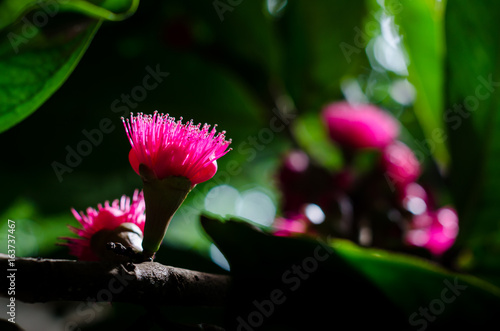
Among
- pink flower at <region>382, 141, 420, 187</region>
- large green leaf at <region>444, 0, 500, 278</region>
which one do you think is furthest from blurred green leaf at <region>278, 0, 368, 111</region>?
large green leaf at <region>444, 0, 500, 278</region>

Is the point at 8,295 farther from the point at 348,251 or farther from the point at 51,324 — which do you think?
the point at 51,324

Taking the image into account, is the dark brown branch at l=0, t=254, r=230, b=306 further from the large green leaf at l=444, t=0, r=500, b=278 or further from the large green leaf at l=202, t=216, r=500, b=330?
the large green leaf at l=444, t=0, r=500, b=278

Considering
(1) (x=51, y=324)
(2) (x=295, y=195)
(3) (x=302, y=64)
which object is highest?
(3) (x=302, y=64)

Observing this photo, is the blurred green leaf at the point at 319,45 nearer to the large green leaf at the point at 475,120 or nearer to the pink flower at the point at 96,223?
the large green leaf at the point at 475,120

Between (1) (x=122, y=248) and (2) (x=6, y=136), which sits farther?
(2) (x=6, y=136)

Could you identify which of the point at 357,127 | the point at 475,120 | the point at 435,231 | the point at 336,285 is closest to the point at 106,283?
the point at 336,285

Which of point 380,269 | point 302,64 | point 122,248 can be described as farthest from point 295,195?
point 122,248
